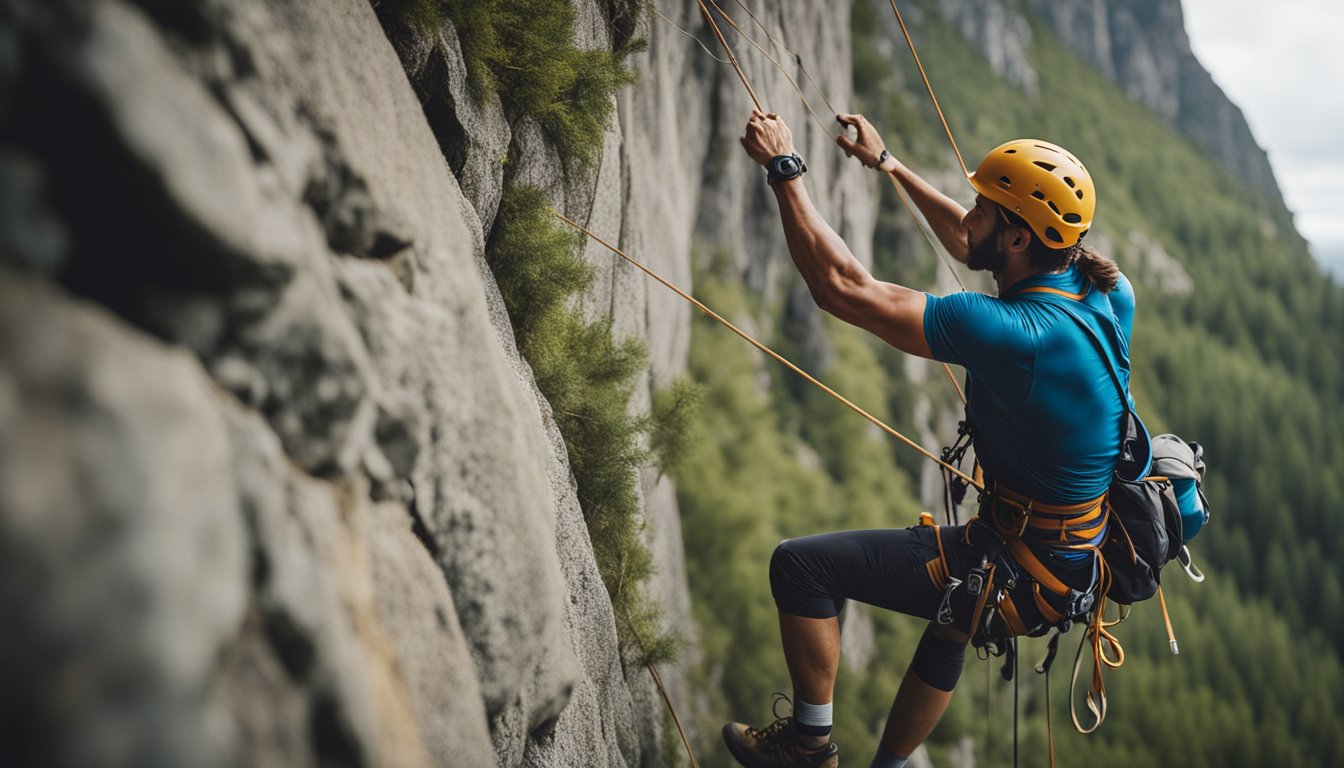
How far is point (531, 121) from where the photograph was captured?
17.4 feet

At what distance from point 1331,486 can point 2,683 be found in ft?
287

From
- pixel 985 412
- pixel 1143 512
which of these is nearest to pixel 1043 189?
pixel 985 412

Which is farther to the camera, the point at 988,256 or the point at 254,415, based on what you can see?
the point at 988,256

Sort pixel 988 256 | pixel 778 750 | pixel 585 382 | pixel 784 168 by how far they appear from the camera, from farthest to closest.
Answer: pixel 585 382, pixel 778 750, pixel 988 256, pixel 784 168

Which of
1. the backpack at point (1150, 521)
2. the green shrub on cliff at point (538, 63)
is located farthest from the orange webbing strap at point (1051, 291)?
the green shrub on cliff at point (538, 63)

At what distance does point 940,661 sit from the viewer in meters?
4.56

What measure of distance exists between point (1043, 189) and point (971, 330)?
2.90 ft

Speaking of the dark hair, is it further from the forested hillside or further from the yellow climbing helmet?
the forested hillside

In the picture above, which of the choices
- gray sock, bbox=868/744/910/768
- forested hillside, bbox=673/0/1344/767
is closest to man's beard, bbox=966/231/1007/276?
gray sock, bbox=868/744/910/768

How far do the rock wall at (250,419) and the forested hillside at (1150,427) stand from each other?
443 cm

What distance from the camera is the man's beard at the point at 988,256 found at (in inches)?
157

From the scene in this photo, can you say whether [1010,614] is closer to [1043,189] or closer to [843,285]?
[843,285]

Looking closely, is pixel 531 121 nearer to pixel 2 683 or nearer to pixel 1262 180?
pixel 2 683

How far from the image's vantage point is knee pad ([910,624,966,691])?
4.54 meters
